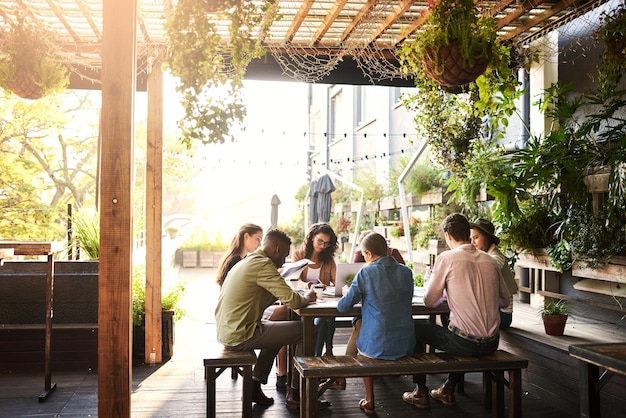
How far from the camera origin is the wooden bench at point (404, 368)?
374cm

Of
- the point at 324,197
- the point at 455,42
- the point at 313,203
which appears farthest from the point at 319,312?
the point at 313,203

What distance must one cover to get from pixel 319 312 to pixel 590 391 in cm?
173

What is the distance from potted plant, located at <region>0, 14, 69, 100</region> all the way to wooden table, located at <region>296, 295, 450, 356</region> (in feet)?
8.28

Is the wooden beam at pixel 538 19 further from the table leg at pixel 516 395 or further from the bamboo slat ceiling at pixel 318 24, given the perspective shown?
the table leg at pixel 516 395

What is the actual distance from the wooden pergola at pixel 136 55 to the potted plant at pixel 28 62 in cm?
20

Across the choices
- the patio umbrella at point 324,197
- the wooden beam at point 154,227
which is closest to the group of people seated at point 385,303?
the wooden beam at point 154,227

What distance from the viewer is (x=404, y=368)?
3809 millimetres

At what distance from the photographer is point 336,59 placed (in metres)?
5.67

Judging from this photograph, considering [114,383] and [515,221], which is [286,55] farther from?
[114,383]

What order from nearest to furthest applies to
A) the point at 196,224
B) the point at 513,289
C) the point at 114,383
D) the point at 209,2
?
the point at 114,383, the point at 209,2, the point at 513,289, the point at 196,224

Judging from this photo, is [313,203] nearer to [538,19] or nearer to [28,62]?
[538,19]

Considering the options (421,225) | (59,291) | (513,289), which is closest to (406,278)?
(513,289)

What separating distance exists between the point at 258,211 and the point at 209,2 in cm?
3853

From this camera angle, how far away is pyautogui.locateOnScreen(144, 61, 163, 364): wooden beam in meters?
5.80
